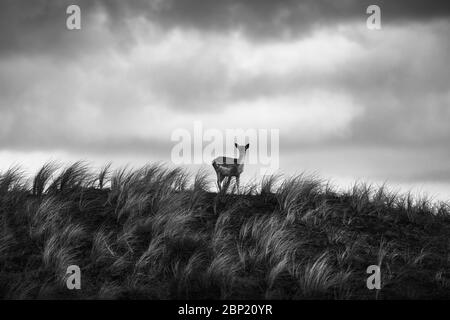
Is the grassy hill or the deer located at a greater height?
the deer

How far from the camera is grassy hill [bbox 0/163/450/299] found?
13508 millimetres

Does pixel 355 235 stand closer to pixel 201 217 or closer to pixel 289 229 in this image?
pixel 289 229

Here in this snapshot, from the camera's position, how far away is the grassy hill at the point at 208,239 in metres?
13.5

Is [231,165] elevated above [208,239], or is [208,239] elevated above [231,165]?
[231,165]

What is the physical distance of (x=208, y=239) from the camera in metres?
15.2

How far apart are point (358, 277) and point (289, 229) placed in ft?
7.35

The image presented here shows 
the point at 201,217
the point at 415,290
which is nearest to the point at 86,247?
the point at 201,217

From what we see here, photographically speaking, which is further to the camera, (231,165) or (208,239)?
(231,165)

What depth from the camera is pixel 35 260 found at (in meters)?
14.1

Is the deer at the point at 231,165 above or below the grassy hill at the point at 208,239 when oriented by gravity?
above
